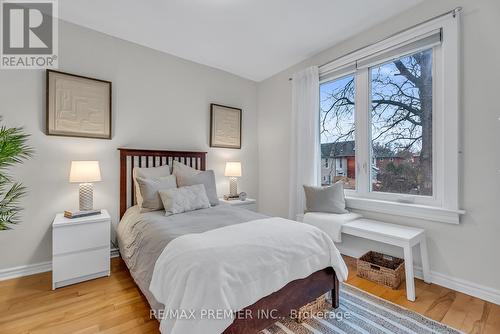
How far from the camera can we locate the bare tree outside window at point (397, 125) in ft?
7.55

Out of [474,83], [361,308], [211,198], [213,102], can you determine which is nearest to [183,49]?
[213,102]

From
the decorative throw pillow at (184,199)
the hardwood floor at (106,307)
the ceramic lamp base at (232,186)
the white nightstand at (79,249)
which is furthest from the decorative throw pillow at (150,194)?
the ceramic lamp base at (232,186)

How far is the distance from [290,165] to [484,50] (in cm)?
229

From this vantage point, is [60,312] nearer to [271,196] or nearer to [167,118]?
[167,118]

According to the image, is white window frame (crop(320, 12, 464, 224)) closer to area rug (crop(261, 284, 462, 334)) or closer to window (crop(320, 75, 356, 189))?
window (crop(320, 75, 356, 189))

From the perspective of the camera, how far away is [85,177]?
2.30 meters

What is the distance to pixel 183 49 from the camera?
3.10 m

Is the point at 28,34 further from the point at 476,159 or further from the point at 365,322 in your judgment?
the point at 476,159

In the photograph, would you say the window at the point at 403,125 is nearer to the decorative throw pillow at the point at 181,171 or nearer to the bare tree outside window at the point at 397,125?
the bare tree outside window at the point at 397,125

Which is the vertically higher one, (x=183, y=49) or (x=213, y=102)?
(x=183, y=49)

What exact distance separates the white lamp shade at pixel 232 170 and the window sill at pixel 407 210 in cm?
164

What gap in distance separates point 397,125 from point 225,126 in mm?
2402

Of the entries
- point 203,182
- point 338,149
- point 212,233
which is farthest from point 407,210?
point 203,182

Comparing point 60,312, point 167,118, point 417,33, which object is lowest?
point 60,312
